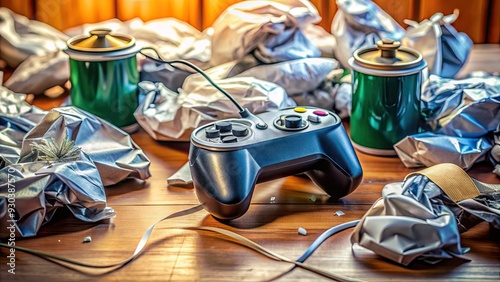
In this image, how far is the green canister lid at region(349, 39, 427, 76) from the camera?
3.22 ft

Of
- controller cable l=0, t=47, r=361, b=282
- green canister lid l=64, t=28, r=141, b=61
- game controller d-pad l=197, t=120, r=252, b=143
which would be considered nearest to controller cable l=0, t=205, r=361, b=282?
controller cable l=0, t=47, r=361, b=282

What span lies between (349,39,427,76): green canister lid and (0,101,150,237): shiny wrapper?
1.06ft

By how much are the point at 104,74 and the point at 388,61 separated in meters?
0.41

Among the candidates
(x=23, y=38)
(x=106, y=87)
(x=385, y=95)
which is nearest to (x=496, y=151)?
(x=385, y=95)

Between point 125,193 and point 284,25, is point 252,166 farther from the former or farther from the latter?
point 284,25

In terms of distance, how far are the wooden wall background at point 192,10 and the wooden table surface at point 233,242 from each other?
0.48 meters

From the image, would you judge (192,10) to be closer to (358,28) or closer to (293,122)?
(358,28)

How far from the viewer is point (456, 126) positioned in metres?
0.99

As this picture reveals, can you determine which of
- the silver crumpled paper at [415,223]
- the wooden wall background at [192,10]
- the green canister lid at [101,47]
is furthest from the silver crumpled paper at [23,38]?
the silver crumpled paper at [415,223]

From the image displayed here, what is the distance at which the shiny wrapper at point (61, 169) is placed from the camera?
2.66ft

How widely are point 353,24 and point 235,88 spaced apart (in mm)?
266

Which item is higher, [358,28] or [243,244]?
[358,28]

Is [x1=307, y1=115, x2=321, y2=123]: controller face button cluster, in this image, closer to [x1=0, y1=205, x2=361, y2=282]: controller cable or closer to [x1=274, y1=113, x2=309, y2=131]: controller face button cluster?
[x1=274, y1=113, x2=309, y2=131]: controller face button cluster

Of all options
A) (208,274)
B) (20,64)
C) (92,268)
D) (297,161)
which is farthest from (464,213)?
(20,64)
